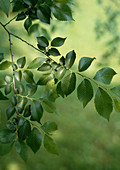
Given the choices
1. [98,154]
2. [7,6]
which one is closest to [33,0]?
[7,6]

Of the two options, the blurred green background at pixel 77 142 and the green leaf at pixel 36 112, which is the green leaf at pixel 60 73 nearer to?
the green leaf at pixel 36 112

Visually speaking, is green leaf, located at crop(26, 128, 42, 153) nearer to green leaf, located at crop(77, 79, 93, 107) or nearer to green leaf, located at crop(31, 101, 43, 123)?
green leaf, located at crop(31, 101, 43, 123)

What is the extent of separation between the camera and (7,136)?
58 cm

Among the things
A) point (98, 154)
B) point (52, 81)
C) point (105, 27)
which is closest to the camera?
point (52, 81)

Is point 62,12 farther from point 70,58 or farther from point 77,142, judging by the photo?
point 77,142

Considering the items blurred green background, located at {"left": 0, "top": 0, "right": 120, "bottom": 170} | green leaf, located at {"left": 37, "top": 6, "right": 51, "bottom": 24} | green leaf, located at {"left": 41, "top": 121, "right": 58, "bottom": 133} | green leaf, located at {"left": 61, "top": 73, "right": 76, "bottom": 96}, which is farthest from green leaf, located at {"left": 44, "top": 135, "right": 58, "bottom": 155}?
blurred green background, located at {"left": 0, "top": 0, "right": 120, "bottom": 170}

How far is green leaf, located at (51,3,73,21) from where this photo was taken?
0.54 metres

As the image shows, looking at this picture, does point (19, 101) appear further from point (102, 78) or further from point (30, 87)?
point (102, 78)

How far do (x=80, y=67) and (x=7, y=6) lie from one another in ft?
0.71

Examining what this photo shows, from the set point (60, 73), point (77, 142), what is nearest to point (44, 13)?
point (60, 73)

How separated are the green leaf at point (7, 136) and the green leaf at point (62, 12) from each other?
318mm

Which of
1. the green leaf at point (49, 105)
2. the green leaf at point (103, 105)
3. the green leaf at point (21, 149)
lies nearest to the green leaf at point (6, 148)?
the green leaf at point (21, 149)

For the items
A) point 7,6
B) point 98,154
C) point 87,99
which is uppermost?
point 7,6

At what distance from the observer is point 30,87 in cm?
62
